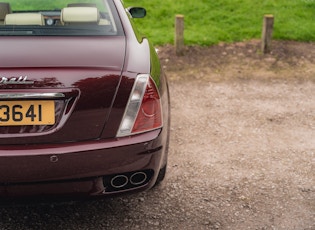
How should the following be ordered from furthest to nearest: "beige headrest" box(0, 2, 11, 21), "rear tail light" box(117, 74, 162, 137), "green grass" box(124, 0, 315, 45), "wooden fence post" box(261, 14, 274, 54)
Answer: "green grass" box(124, 0, 315, 45) → "wooden fence post" box(261, 14, 274, 54) → "beige headrest" box(0, 2, 11, 21) → "rear tail light" box(117, 74, 162, 137)

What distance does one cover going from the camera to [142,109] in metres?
3.01

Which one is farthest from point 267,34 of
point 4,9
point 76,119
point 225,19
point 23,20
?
point 76,119

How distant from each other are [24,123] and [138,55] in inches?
30.1

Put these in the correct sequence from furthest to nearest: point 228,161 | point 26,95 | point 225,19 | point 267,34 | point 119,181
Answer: point 225,19 < point 267,34 < point 228,161 < point 119,181 < point 26,95

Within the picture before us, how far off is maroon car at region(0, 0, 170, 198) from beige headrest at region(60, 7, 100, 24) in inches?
17.3

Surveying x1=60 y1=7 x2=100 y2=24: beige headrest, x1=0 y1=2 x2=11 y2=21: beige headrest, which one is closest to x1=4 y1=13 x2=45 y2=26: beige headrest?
x1=60 y1=7 x2=100 y2=24: beige headrest

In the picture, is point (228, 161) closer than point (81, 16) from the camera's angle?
No

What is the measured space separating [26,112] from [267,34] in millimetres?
5831

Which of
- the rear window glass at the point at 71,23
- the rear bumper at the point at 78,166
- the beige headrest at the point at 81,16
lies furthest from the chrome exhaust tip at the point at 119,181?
the beige headrest at the point at 81,16

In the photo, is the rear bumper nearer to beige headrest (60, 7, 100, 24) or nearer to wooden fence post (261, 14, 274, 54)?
beige headrest (60, 7, 100, 24)

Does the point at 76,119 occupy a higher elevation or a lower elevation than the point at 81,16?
lower

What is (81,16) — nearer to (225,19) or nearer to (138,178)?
(138,178)

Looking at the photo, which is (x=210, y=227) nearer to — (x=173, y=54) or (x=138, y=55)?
(x=138, y=55)

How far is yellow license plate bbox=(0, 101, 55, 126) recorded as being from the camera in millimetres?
2803
